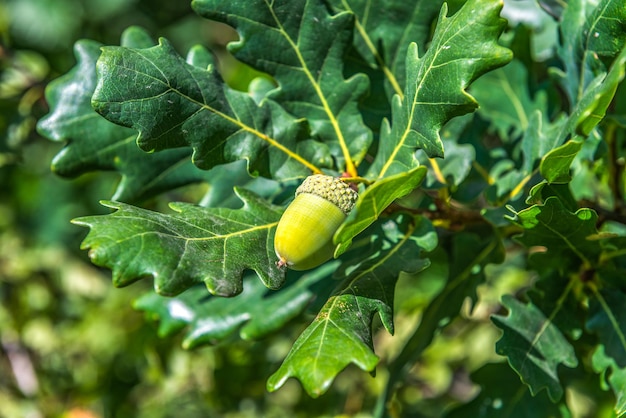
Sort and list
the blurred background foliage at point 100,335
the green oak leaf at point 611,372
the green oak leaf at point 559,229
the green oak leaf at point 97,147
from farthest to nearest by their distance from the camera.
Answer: the blurred background foliage at point 100,335
the green oak leaf at point 97,147
the green oak leaf at point 611,372
the green oak leaf at point 559,229

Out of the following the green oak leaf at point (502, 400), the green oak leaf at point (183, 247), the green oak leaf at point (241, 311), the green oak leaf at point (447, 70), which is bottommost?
the green oak leaf at point (502, 400)

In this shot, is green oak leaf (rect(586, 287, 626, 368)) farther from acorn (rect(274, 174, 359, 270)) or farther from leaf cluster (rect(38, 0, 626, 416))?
acorn (rect(274, 174, 359, 270))

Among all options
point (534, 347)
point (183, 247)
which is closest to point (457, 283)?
point (534, 347)

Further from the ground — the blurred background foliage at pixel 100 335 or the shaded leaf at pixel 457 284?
the shaded leaf at pixel 457 284

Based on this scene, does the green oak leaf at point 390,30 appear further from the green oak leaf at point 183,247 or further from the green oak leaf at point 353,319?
the green oak leaf at point 183,247

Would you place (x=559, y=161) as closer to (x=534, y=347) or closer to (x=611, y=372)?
(x=534, y=347)

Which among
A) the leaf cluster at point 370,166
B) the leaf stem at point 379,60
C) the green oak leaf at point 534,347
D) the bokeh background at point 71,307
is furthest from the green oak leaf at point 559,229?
the bokeh background at point 71,307

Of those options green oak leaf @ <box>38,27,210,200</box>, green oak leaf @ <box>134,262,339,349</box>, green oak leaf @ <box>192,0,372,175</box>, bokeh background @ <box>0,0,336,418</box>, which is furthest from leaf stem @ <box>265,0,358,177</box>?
bokeh background @ <box>0,0,336,418</box>
